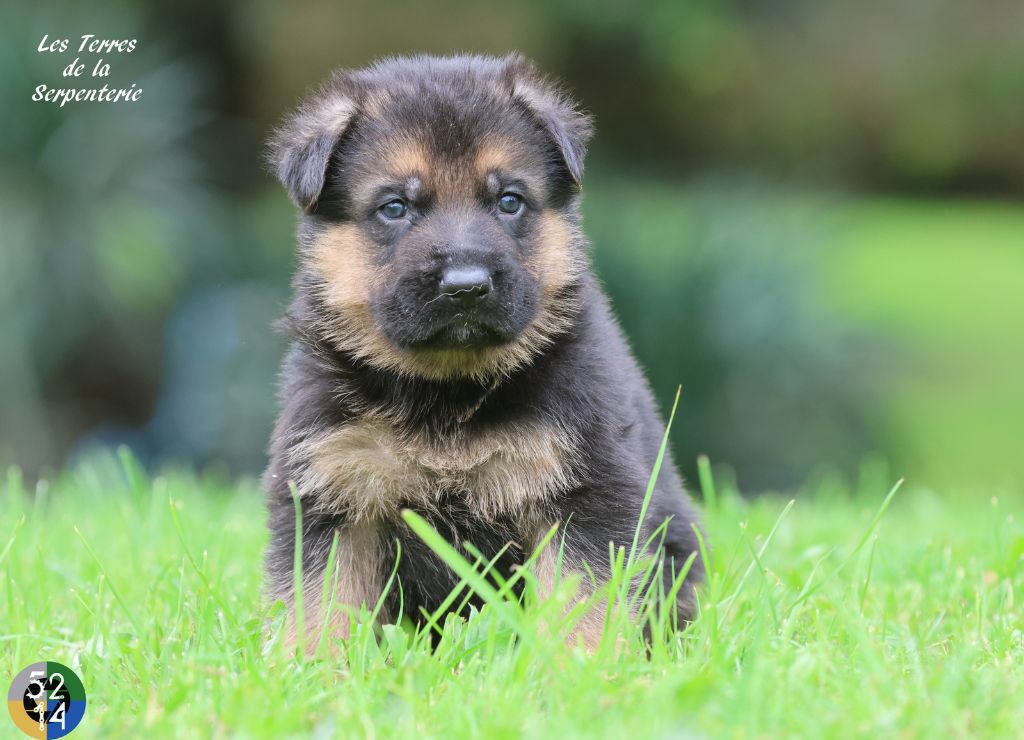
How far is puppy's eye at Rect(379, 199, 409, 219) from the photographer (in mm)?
3756

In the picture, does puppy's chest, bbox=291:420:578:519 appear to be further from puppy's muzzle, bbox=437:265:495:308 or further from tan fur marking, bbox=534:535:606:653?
puppy's muzzle, bbox=437:265:495:308

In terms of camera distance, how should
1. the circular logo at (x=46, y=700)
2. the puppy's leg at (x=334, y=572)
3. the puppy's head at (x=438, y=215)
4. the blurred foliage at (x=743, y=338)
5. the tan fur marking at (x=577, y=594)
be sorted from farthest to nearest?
the blurred foliage at (x=743, y=338), the puppy's head at (x=438, y=215), the puppy's leg at (x=334, y=572), the tan fur marking at (x=577, y=594), the circular logo at (x=46, y=700)

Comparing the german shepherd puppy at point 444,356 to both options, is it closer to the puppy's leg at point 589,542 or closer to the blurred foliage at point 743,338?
the puppy's leg at point 589,542

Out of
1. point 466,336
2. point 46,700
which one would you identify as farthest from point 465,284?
point 46,700

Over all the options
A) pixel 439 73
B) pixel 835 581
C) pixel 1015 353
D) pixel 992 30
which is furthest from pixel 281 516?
pixel 992 30

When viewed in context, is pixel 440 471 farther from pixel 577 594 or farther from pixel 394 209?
pixel 394 209

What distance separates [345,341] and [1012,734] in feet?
7.00

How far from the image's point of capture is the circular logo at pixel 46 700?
2.80 meters

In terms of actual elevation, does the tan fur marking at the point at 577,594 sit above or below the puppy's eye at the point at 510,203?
below

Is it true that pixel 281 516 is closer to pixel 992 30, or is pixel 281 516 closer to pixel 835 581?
pixel 835 581

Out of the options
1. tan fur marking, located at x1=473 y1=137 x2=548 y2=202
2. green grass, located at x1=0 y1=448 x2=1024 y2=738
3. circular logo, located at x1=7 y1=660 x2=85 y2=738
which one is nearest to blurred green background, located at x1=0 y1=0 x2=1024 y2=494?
green grass, located at x1=0 y1=448 x2=1024 y2=738

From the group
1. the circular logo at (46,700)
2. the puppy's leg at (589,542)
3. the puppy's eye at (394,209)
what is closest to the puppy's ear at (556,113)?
the puppy's eye at (394,209)

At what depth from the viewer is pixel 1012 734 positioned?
2.53 meters

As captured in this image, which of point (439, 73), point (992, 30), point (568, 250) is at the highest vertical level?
point (992, 30)
